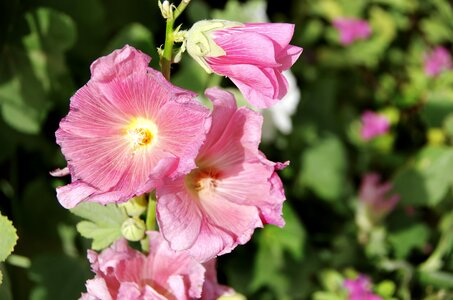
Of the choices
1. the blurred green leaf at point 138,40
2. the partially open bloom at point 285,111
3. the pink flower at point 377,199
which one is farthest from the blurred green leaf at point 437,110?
the blurred green leaf at point 138,40

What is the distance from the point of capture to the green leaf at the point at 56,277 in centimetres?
81

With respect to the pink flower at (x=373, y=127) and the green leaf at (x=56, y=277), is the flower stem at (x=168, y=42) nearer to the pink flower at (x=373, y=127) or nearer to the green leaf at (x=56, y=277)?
the green leaf at (x=56, y=277)

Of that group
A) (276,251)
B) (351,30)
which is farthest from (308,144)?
(351,30)

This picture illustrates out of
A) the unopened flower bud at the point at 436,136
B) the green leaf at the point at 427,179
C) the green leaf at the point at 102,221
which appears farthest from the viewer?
the unopened flower bud at the point at 436,136

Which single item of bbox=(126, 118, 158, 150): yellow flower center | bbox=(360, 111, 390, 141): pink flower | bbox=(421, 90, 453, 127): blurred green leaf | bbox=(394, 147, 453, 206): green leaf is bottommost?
bbox=(360, 111, 390, 141): pink flower

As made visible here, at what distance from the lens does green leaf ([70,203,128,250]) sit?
0.62 m

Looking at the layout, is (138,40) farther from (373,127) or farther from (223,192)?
(373,127)

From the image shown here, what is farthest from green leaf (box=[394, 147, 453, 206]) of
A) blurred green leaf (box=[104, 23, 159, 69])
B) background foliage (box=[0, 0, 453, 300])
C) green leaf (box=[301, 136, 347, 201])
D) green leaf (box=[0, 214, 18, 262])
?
green leaf (box=[0, 214, 18, 262])

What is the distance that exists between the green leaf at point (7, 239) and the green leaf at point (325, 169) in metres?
0.79

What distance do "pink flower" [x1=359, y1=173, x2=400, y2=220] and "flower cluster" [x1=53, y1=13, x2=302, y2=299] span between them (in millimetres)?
709

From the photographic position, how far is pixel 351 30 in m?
1.65

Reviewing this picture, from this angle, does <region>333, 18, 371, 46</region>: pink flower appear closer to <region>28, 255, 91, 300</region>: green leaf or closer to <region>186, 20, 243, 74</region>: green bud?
<region>28, 255, 91, 300</region>: green leaf

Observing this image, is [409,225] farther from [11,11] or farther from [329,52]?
[11,11]

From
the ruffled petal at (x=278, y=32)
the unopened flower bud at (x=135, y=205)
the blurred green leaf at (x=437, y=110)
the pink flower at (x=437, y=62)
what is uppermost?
the ruffled petal at (x=278, y=32)
